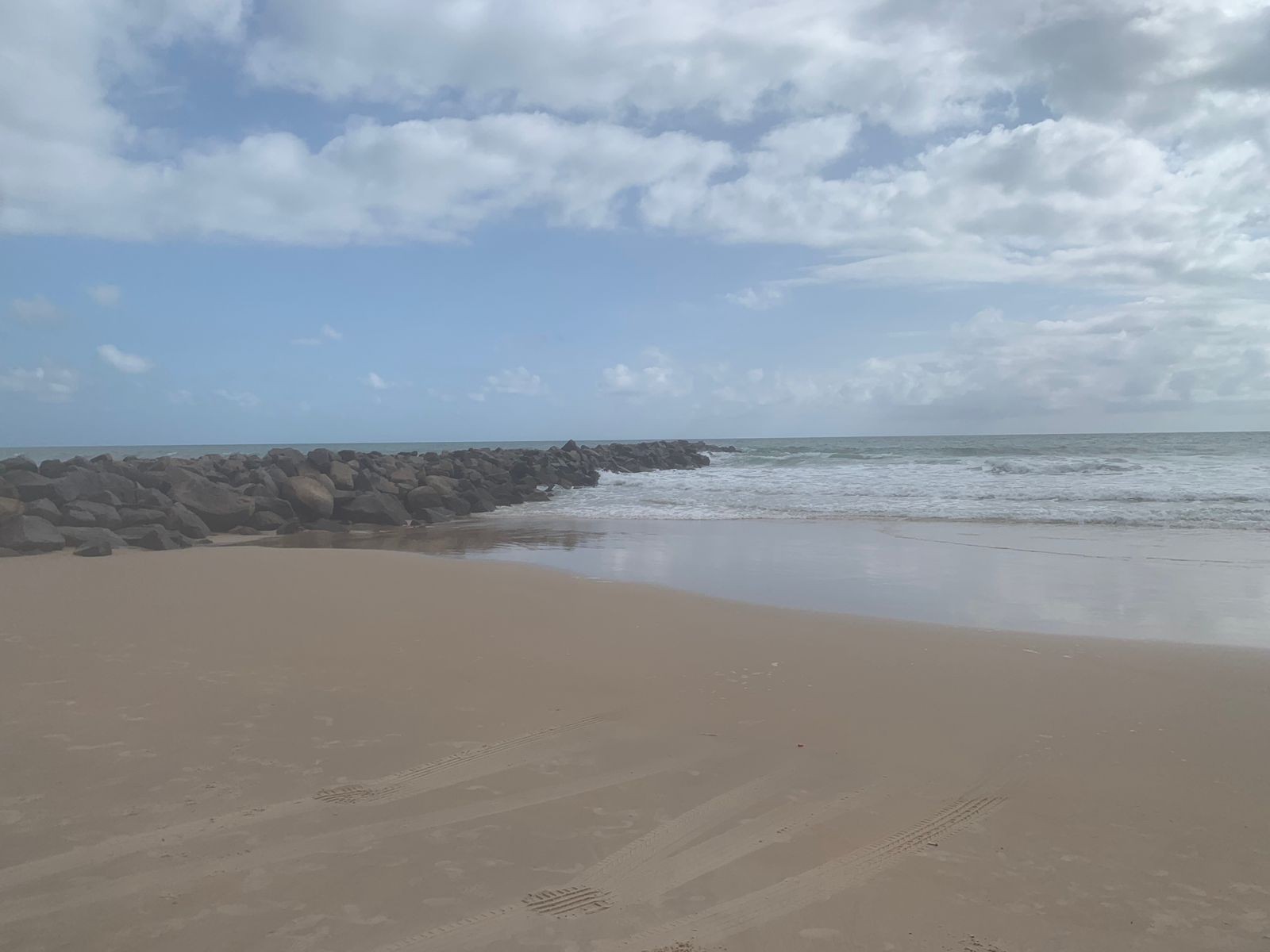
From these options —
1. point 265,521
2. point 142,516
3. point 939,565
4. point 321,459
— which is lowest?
point 939,565

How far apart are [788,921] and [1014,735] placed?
7.27ft

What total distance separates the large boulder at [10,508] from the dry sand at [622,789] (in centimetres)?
628

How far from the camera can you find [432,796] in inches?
134

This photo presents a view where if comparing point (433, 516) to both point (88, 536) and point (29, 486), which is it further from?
point (88, 536)

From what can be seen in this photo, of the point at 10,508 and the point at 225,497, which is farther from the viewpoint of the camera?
the point at 225,497

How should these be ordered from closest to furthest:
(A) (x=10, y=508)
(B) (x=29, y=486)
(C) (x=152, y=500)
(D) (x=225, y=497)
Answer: (A) (x=10, y=508), (B) (x=29, y=486), (C) (x=152, y=500), (D) (x=225, y=497)

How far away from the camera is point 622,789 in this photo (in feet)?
11.6

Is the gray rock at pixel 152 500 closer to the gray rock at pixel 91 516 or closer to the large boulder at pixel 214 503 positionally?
the large boulder at pixel 214 503

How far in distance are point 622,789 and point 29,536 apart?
10.2 meters

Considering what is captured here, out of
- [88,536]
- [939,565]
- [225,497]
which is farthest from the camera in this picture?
[225,497]

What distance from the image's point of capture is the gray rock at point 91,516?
12.0m

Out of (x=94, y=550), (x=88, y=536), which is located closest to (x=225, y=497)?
(x=88, y=536)

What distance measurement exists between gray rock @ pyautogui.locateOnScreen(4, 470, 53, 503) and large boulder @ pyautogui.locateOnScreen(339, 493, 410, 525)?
4858mm

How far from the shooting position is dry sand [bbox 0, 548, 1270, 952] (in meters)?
2.56
